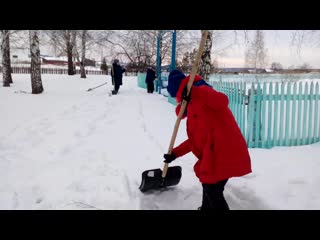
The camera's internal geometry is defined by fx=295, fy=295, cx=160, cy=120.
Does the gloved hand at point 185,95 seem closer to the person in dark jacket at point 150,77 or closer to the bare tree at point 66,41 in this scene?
the person in dark jacket at point 150,77

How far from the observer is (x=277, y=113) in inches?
208

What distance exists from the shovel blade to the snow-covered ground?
87mm

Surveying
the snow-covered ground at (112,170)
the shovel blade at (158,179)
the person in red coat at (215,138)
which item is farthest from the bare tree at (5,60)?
the person in red coat at (215,138)

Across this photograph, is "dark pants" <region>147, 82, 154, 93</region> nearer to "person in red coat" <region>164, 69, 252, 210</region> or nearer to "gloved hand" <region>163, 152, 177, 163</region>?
"gloved hand" <region>163, 152, 177, 163</region>

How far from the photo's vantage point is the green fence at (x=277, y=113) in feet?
17.1

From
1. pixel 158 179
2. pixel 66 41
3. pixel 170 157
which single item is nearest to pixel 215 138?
pixel 170 157

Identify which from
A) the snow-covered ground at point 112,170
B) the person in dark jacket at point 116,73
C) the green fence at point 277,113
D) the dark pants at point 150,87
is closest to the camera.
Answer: the snow-covered ground at point 112,170

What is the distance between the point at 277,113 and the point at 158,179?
2.86 metres

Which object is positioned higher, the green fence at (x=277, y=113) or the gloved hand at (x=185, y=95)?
the gloved hand at (x=185, y=95)

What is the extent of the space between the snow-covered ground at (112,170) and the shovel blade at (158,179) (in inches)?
3.4

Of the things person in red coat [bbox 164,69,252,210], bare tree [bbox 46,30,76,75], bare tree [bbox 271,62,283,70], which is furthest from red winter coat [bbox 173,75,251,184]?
bare tree [bbox 271,62,283,70]

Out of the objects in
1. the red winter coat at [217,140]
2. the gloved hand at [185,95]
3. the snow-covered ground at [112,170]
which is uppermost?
the gloved hand at [185,95]

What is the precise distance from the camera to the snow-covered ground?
3.31 m

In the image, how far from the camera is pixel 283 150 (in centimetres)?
510
